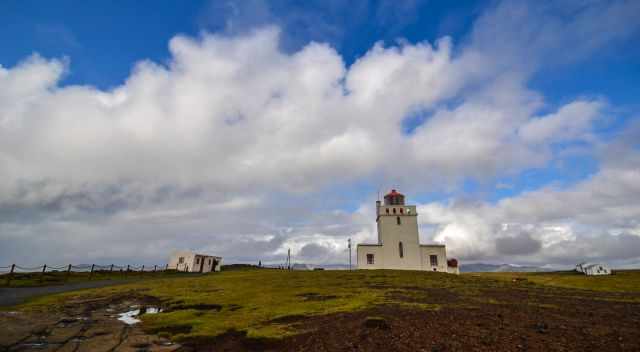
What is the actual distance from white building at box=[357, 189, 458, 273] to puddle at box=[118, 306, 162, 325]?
44430 mm

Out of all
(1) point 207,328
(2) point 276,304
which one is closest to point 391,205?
(2) point 276,304

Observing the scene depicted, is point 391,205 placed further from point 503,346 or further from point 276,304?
point 503,346

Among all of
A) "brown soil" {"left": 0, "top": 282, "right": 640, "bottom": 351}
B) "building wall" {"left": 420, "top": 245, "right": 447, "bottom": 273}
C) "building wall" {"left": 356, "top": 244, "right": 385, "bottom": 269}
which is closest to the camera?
"brown soil" {"left": 0, "top": 282, "right": 640, "bottom": 351}

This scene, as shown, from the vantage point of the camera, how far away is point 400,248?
64.1m

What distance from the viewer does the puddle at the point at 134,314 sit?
1852 centimetres

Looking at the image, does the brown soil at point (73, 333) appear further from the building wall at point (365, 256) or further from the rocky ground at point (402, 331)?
the building wall at point (365, 256)

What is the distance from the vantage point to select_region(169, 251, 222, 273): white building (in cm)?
7481

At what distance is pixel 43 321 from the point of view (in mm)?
17797

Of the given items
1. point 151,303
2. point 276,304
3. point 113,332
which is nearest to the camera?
point 113,332

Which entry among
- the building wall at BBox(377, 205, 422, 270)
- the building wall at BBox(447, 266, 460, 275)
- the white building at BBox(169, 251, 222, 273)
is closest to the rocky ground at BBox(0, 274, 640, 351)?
the building wall at BBox(377, 205, 422, 270)

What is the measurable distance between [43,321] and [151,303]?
7914 mm

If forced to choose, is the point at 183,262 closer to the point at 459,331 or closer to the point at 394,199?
the point at 394,199

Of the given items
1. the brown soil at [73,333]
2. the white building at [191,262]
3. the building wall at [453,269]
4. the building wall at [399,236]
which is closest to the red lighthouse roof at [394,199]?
the building wall at [399,236]

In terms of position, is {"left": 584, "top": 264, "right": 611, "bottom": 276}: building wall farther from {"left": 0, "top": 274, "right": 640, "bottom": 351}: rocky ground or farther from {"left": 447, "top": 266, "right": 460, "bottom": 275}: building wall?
{"left": 0, "top": 274, "right": 640, "bottom": 351}: rocky ground
